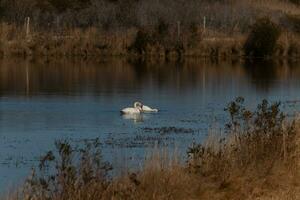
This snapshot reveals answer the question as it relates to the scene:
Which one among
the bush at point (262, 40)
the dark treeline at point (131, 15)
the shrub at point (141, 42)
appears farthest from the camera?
the dark treeline at point (131, 15)

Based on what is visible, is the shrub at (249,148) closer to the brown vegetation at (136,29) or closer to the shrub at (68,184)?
the shrub at (68,184)

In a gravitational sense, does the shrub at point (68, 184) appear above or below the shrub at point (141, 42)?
above

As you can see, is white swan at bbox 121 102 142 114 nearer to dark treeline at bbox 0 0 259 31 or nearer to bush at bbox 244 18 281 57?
bush at bbox 244 18 281 57

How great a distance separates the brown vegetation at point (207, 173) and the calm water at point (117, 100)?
1.69 m

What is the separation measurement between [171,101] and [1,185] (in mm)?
13682

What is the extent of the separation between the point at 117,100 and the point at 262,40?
1074 inches

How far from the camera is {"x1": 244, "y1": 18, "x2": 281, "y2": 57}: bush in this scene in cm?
5138

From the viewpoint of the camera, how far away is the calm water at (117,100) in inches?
650

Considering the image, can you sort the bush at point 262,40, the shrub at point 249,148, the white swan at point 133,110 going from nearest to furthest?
the shrub at point 249,148 < the white swan at point 133,110 < the bush at point 262,40

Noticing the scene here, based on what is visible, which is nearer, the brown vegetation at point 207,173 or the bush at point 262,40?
the brown vegetation at point 207,173

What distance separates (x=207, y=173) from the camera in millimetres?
9945

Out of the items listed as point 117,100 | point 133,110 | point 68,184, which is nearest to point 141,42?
point 117,100

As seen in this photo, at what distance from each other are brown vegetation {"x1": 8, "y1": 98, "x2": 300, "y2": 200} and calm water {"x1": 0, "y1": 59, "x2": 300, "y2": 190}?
169cm

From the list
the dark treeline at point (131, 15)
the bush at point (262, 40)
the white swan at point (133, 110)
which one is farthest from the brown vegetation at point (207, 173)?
the dark treeline at point (131, 15)
